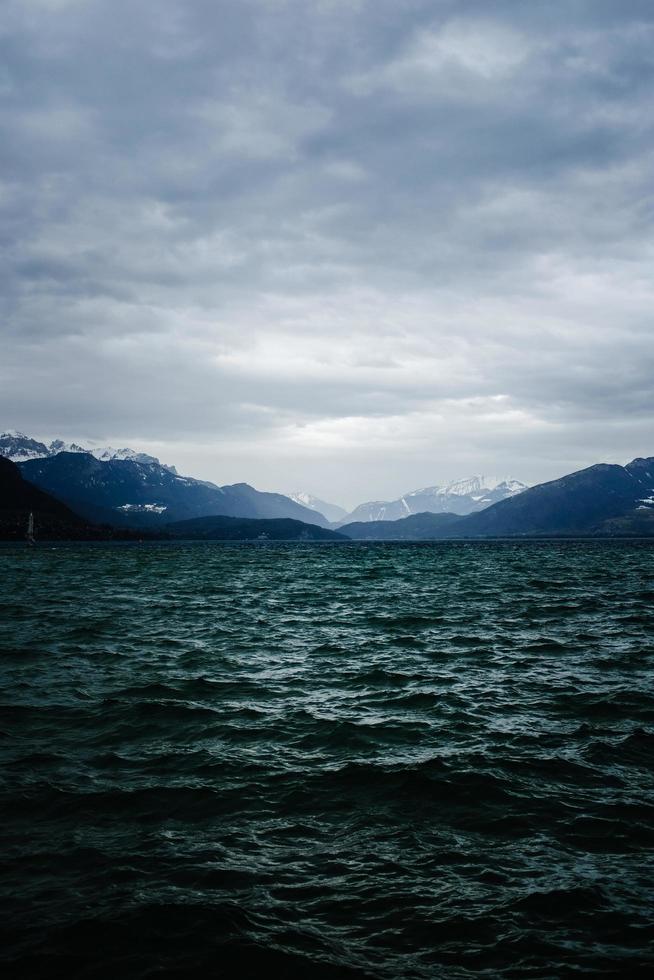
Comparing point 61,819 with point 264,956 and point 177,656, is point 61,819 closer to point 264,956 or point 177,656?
point 264,956

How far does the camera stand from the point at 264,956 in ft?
29.5

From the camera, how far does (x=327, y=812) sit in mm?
13641

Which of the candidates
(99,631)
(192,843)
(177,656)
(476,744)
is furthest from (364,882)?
(99,631)

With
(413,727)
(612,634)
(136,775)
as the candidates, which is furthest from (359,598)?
(136,775)

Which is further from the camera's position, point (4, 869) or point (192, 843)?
point (192, 843)

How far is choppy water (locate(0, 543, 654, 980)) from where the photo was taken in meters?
9.22

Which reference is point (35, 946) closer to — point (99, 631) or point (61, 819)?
point (61, 819)

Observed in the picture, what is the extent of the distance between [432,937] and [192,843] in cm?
506

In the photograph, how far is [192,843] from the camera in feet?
39.9

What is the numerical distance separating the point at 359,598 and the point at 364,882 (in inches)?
1929

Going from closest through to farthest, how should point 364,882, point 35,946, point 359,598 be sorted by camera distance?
point 35,946 < point 364,882 < point 359,598

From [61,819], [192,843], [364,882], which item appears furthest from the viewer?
[61,819]

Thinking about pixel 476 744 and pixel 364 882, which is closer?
pixel 364 882

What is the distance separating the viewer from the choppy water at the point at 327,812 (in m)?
9.22
